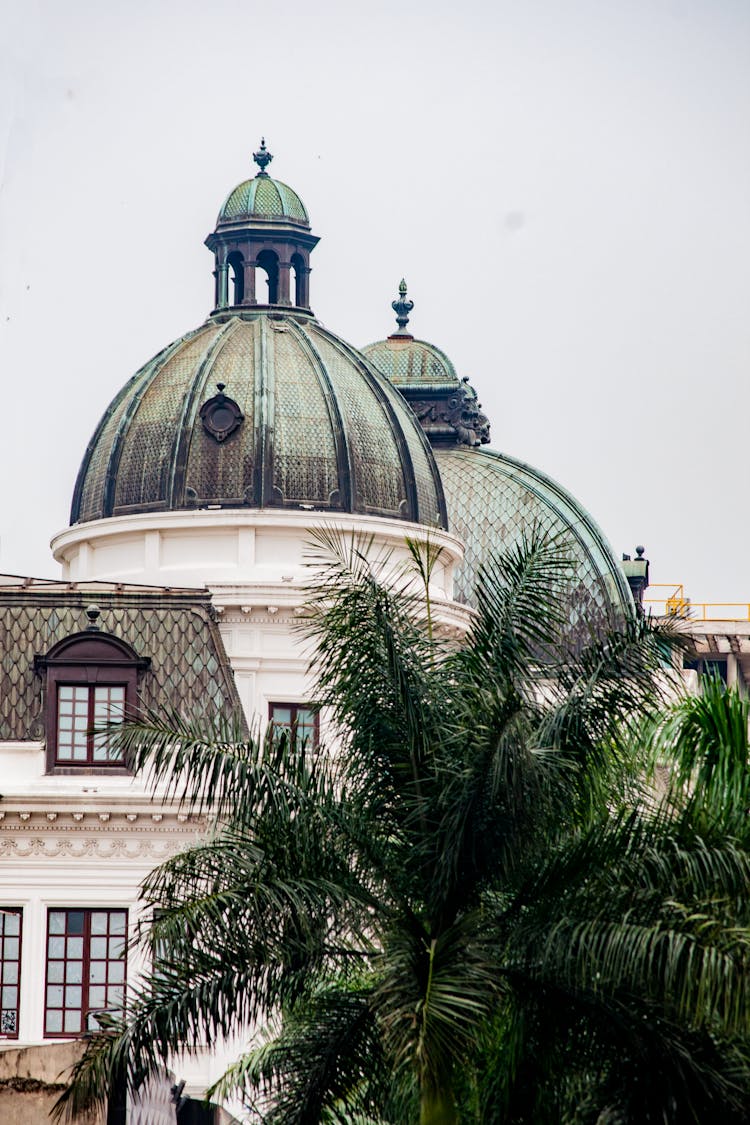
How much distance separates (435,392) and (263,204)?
1824 cm

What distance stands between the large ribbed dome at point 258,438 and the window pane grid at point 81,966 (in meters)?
15.6

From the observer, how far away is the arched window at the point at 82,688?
59531 mm

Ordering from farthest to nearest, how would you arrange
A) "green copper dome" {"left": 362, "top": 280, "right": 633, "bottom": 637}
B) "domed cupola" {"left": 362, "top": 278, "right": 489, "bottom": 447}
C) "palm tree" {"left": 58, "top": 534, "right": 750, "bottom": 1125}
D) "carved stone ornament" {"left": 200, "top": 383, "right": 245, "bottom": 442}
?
1. "domed cupola" {"left": 362, "top": 278, "right": 489, "bottom": 447}
2. "green copper dome" {"left": 362, "top": 280, "right": 633, "bottom": 637}
3. "carved stone ornament" {"left": 200, "top": 383, "right": 245, "bottom": 442}
4. "palm tree" {"left": 58, "top": 534, "right": 750, "bottom": 1125}

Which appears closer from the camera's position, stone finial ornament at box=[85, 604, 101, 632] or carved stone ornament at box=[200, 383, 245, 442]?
stone finial ornament at box=[85, 604, 101, 632]

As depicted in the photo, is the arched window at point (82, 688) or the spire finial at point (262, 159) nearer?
the arched window at point (82, 688)

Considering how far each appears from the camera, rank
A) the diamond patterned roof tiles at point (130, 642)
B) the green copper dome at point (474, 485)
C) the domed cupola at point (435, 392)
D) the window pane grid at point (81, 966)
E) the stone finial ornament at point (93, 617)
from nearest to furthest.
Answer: the window pane grid at point (81, 966), the stone finial ornament at point (93, 617), the diamond patterned roof tiles at point (130, 642), the green copper dome at point (474, 485), the domed cupola at point (435, 392)

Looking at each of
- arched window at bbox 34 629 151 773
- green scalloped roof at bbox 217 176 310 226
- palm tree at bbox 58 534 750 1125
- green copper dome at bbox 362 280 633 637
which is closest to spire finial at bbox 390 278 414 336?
green copper dome at bbox 362 280 633 637

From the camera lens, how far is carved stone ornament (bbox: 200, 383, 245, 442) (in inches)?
2879

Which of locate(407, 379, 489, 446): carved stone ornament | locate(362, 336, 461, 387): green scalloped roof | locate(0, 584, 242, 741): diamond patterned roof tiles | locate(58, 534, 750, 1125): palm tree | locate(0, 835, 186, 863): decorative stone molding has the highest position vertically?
locate(362, 336, 461, 387): green scalloped roof

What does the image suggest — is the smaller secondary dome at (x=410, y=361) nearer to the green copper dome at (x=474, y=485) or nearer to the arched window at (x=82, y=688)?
the green copper dome at (x=474, y=485)

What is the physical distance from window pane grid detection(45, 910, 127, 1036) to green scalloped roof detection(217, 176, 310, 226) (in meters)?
24.7

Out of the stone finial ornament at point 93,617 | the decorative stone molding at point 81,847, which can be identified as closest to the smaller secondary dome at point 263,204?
the stone finial ornament at point 93,617

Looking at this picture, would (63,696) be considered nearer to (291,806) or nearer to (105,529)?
(105,529)

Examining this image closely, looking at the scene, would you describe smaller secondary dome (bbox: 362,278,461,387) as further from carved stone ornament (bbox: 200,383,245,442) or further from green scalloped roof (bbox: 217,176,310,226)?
carved stone ornament (bbox: 200,383,245,442)
